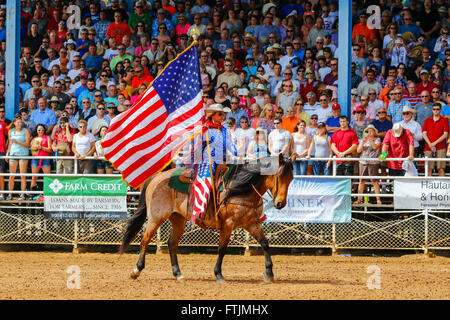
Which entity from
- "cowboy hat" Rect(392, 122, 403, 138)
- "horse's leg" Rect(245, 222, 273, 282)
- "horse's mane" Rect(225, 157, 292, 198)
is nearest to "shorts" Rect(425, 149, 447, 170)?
"cowboy hat" Rect(392, 122, 403, 138)

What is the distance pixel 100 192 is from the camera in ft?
53.8

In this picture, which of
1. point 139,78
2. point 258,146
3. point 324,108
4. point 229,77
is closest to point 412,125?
point 324,108

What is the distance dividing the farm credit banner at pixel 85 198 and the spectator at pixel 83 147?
35 centimetres

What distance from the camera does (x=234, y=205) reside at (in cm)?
1181

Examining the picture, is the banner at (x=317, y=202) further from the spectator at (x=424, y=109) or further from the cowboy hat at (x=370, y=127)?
the spectator at (x=424, y=109)

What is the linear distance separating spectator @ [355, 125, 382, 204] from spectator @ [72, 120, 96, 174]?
567cm

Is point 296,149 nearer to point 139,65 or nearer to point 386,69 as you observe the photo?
point 386,69

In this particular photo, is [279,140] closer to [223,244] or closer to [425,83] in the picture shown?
[425,83]

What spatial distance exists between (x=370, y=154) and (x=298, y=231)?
2157 mm

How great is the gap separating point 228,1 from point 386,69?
541cm

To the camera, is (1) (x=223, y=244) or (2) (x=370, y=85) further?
(2) (x=370, y=85)

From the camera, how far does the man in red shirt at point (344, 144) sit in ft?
51.6

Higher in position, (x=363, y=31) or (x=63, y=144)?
(x=363, y=31)

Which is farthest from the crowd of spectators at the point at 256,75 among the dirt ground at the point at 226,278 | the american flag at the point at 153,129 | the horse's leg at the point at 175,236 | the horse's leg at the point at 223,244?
the american flag at the point at 153,129
